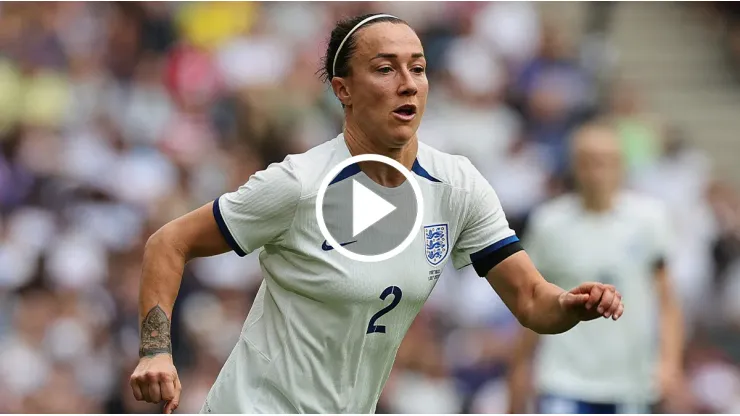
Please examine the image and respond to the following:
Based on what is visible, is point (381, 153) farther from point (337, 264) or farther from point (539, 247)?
point (539, 247)

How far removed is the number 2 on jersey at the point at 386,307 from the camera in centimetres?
507

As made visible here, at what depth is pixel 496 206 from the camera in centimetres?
538

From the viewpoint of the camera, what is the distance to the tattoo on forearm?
4988mm

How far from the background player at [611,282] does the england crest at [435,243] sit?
11.1 ft

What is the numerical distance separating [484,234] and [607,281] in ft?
11.5

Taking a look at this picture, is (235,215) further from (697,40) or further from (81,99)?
(697,40)

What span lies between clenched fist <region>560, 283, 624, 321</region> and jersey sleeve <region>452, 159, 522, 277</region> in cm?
41

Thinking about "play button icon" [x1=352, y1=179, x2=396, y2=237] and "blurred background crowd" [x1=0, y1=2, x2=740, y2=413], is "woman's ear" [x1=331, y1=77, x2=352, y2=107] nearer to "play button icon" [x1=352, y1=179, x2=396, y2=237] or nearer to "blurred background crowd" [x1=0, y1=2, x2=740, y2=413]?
"play button icon" [x1=352, y1=179, x2=396, y2=237]

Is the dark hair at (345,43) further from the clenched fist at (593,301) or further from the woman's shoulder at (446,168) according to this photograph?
the clenched fist at (593,301)

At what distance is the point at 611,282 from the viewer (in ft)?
28.5

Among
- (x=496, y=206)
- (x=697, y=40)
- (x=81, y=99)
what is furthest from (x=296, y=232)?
(x=697, y=40)

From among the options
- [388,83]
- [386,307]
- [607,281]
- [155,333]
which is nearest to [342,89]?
[388,83]

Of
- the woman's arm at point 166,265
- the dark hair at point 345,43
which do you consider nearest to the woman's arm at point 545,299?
the dark hair at point 345,43

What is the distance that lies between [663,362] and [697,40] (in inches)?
285
